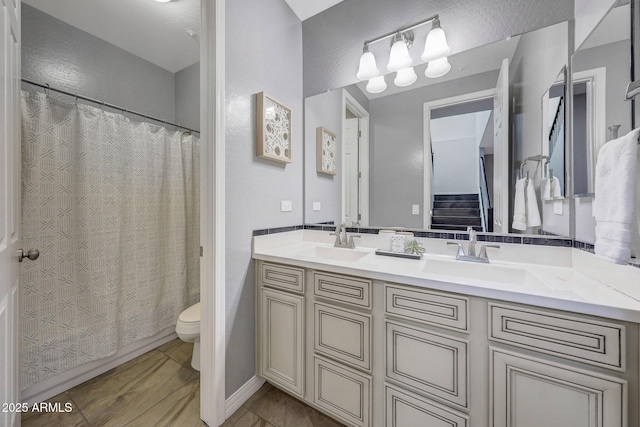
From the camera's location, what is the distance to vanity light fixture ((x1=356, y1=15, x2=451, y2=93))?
141 cm

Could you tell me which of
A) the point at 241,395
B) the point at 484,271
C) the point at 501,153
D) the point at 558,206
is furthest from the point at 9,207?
the point at 558,206

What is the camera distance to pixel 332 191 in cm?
191

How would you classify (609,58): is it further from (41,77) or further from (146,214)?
(41,77)

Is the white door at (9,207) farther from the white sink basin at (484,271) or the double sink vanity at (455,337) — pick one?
the white sink basin at (484,271)

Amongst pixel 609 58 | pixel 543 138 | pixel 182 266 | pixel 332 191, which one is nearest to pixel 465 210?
pixel 543 138

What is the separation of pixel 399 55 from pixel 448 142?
0.64 meters

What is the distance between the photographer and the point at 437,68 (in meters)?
1.47

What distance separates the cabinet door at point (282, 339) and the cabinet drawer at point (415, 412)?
49cm

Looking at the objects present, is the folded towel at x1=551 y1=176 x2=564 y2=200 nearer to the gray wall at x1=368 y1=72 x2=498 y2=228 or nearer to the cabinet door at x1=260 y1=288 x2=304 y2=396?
the gray wall at x1=368 y1=72 x2=498 y2=228

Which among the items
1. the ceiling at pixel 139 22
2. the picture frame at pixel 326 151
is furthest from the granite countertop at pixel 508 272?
the ceiling at pixel 139 22

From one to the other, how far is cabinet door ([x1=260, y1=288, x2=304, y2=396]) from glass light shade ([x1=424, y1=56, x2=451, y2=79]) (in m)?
1.58

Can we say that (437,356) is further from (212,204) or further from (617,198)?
(212,204)

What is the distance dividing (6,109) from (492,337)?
186cm

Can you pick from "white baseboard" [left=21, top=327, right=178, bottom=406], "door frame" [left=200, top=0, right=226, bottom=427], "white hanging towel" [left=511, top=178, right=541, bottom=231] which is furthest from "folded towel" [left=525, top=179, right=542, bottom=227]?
"white baseboard" [left=21, top=327, right=178, bottom=406]
